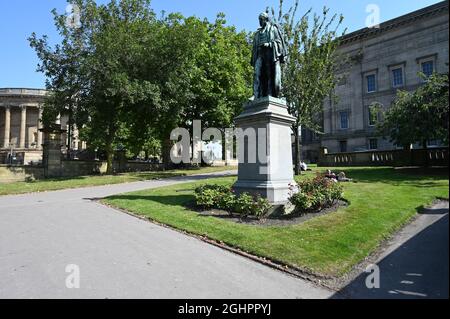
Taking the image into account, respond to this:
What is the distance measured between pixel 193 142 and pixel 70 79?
58.5 feet

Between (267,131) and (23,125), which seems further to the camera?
(23,125)

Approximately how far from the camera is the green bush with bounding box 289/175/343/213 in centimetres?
1037

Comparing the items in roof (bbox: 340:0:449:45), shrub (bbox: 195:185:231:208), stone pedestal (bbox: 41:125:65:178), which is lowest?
shrub (bbox: 195:185:231:208)

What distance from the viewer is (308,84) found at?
26.3 meters

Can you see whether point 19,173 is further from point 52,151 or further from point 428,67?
point 428,67

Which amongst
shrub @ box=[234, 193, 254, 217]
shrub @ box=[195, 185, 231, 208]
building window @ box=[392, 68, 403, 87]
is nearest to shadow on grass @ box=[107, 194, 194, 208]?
shrub @ box=[195, 185, 231, 208]

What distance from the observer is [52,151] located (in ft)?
102

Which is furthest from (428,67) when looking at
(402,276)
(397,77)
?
(402,276)

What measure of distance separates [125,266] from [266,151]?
6.83 m

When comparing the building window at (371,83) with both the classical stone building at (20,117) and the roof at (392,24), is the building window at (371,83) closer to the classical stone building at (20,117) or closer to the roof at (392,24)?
the roof at (392,24)

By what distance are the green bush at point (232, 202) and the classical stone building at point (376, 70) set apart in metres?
32.2

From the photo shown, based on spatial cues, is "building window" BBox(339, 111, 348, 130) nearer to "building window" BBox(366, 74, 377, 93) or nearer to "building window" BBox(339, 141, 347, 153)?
"building window" BBox(339, 141, 347, 153)

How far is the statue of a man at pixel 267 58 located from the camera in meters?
13.4

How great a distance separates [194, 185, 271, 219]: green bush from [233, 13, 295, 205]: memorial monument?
31.1 inches
